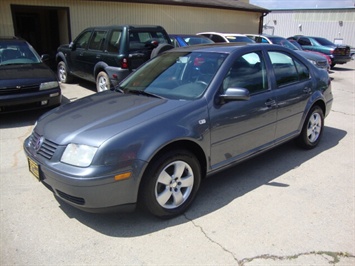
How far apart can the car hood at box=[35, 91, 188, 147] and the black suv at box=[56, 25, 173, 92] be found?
3905 millimetres

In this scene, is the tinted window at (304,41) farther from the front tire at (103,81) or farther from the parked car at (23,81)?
the parked car at (23,81)

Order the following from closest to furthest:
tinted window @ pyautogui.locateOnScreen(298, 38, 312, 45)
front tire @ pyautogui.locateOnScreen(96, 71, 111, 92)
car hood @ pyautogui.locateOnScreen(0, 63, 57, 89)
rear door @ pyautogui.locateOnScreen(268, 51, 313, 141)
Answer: rear door @ pyautogui.locateOnScreen(268, 51, 313, 141)
car hood @ pyautogui.locateOnScreen(0, 63, 57, 89)
front tire @ pyautogui.locateOnScreen(96, 71, 111, 92)
tinted window @ pyautogui.locateOnScreen(298, 38, 312, 45)

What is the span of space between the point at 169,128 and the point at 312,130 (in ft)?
9.54

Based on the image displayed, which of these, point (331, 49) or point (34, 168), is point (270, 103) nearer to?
point (34, 168)

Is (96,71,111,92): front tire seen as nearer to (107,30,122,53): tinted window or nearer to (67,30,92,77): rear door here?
(107,30,122,53): tinted window

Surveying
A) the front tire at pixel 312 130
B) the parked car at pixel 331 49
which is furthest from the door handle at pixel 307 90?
the parked car at pixel 331 49

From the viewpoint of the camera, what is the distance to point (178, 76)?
12.6ft

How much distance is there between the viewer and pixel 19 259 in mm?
2680

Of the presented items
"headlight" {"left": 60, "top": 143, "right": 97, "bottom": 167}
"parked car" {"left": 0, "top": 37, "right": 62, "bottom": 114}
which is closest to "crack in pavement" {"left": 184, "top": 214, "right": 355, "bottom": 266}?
"headlight" {"left": 60, "top": 143, "right": 97, "bottom": 167}

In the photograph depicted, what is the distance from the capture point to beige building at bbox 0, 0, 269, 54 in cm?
1180

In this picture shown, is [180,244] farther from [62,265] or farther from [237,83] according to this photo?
[237,83]

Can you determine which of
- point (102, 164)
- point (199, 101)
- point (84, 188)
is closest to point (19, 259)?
point (84, 188)

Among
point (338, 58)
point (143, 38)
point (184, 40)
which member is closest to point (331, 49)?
point (338, 58)

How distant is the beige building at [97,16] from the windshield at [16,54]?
4.23 metres
